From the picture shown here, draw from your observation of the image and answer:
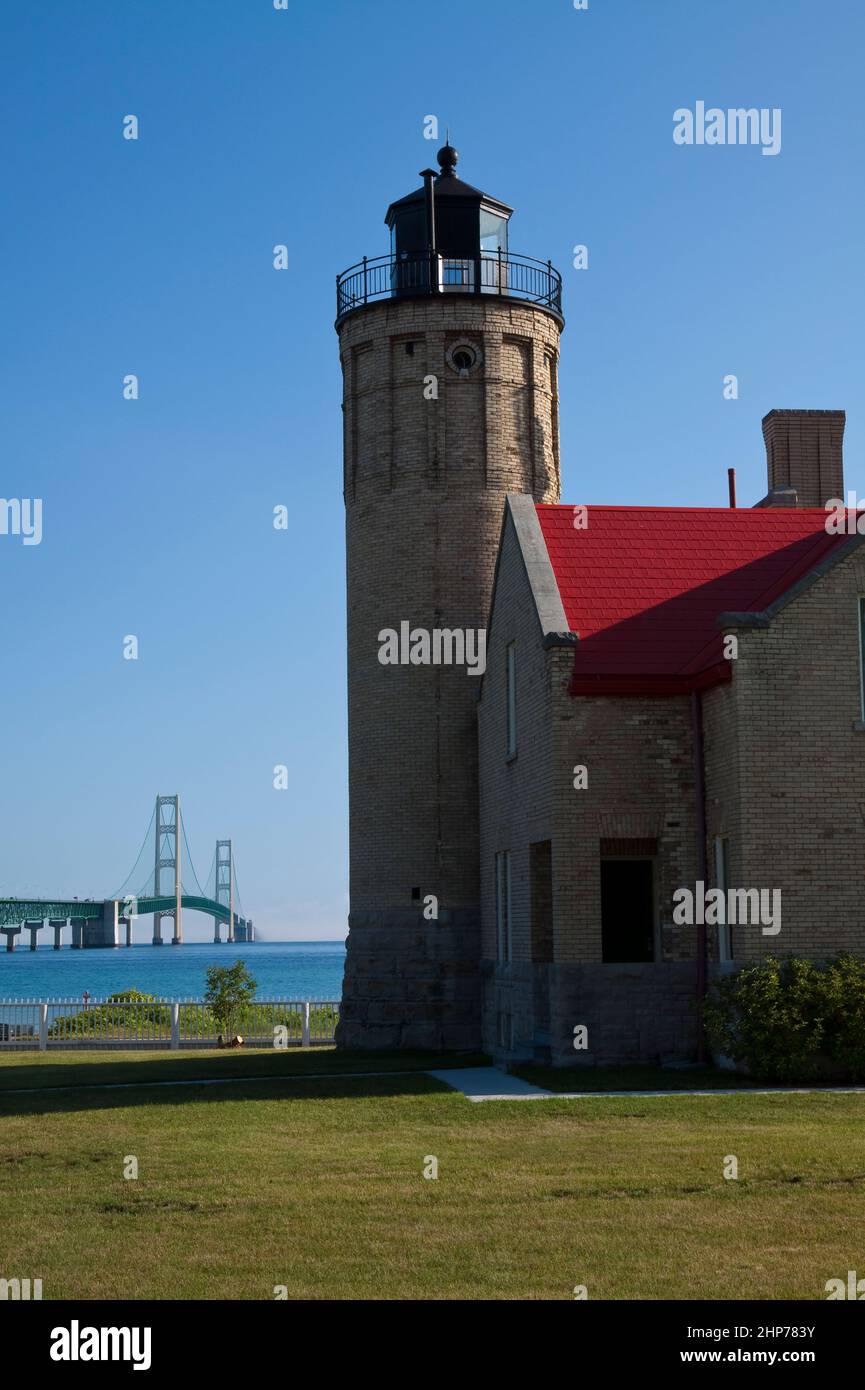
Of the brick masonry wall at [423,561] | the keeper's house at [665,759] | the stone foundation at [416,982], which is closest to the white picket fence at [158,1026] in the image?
the stone foundation at [416,982]

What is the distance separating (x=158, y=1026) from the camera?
35.3 metres

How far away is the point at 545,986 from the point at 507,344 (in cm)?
1427

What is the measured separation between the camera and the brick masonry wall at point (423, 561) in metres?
29.8

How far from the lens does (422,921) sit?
1172 inches

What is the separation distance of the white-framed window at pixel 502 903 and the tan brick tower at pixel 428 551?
3051 mm

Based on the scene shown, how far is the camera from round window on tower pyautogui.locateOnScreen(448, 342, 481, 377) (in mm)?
31109

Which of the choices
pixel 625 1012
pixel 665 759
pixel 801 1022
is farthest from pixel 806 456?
pixel 801 1022

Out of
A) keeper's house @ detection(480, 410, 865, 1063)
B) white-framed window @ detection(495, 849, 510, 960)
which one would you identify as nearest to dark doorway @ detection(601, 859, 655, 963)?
keeper's house @ detection(480, 410, 865, 1063)

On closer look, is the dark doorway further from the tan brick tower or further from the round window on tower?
the round window on tower

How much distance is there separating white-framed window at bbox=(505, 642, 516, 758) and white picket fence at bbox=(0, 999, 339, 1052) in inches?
435

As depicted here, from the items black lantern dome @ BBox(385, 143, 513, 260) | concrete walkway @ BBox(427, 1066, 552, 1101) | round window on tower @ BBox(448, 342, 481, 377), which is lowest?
concrete walkway @ BBox(427, 1066, 552, 1101)

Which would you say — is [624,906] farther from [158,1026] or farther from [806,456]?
[158,1026]
